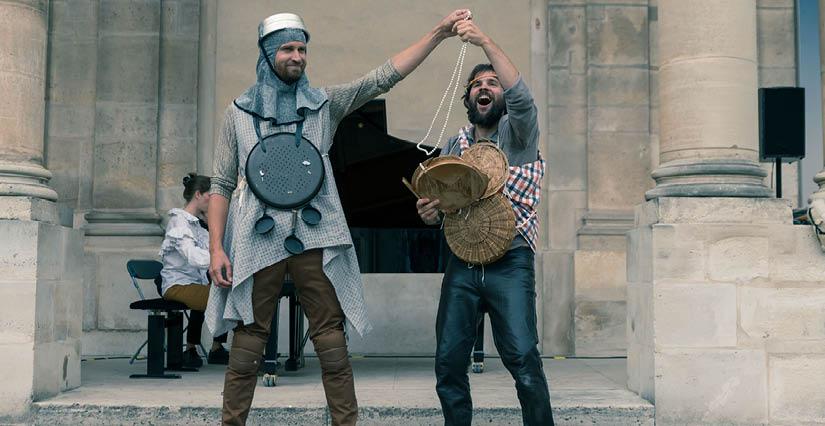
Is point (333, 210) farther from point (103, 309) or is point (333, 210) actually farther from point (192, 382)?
point (103, 309)

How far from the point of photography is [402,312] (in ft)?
35.3

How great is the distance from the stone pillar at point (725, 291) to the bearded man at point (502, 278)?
6.08ft

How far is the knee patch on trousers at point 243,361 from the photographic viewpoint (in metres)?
4.96

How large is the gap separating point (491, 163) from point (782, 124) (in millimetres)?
5771

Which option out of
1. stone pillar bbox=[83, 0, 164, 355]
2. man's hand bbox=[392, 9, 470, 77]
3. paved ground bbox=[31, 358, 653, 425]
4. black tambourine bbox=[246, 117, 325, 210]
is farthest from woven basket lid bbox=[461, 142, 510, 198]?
stone pillar bbox=[83, 0, 164, 355]

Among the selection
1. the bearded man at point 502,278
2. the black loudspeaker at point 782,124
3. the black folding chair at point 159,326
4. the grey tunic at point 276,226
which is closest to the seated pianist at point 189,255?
the black folding chair at point 159,326

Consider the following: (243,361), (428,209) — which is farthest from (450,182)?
(243,361)

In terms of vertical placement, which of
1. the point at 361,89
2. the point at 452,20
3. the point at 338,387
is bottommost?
the point at 338,387

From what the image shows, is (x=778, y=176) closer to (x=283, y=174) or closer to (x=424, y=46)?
(x=424, y=46)

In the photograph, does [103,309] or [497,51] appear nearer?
[497,51]

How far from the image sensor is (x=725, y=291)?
6.81 meters

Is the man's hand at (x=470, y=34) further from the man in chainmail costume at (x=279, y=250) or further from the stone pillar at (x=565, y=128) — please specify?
the stone pillar at (x=565, y=128)

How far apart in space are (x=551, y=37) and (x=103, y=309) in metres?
5.26

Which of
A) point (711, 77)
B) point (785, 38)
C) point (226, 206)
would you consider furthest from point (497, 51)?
point (785, 38)
